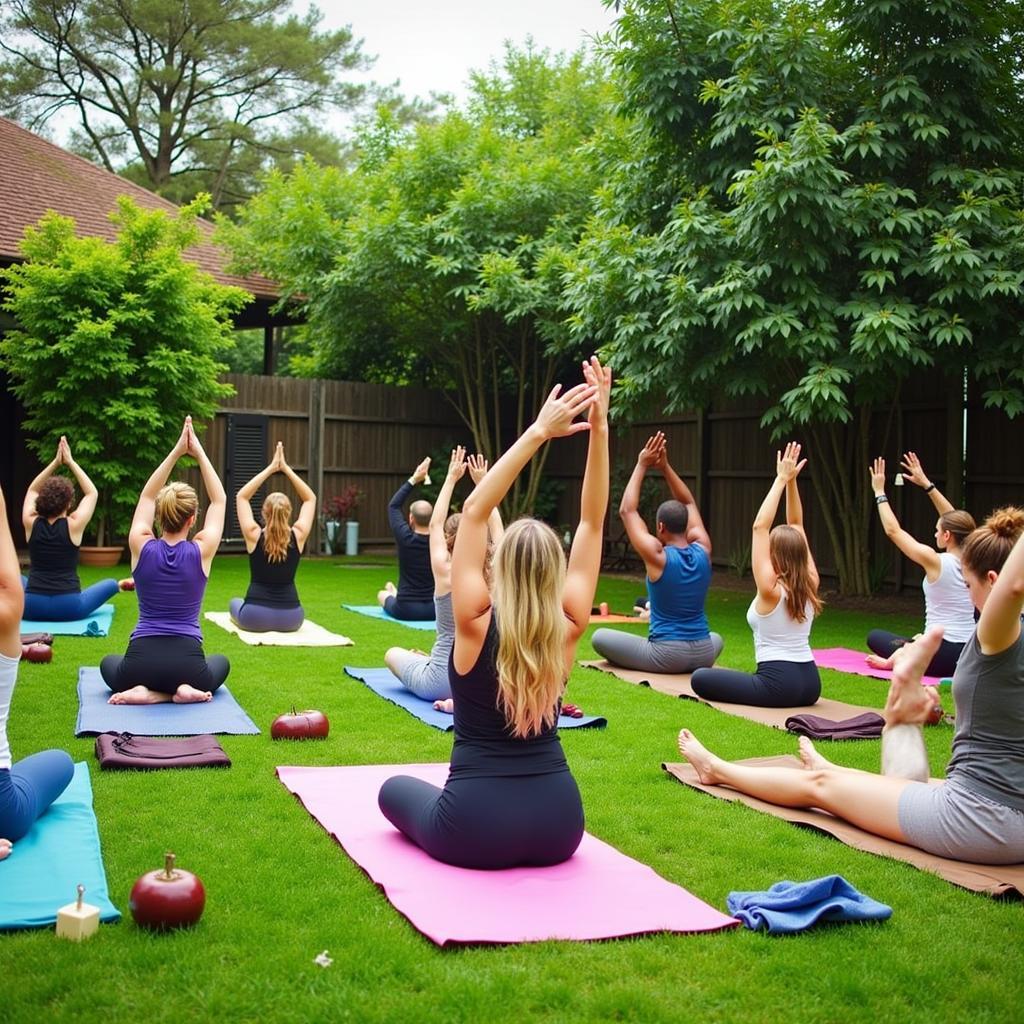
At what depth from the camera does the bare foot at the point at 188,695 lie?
6.75 m

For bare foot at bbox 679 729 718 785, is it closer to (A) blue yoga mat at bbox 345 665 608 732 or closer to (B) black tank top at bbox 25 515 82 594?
(A) blue yoga mat at bbox 345 665 608 732

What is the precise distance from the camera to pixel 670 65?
11.5 meters

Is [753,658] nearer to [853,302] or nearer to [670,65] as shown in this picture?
[853,302]

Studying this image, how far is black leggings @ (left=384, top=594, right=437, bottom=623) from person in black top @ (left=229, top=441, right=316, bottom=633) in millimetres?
1282

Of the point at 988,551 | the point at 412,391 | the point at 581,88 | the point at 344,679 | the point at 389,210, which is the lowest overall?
the point at 344,679

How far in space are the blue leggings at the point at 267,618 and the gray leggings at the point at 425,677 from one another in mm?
2457

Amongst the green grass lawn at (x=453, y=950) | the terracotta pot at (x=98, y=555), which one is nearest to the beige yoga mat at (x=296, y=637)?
the green grass lawn at (x=453, y=950)

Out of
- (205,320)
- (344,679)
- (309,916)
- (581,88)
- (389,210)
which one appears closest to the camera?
(309,916)

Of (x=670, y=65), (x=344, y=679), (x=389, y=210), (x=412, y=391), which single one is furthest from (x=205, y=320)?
(x=344, y=679)

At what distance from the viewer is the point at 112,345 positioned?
13891mm

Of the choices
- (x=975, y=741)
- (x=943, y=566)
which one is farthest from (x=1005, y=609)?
(x=943, y=566)

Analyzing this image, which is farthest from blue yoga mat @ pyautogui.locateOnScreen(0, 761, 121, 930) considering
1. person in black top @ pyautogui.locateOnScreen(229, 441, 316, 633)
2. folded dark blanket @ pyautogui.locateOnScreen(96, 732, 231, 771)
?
person in black top @ pyautogui.locateOnScreen(229, 441, 316, 633)

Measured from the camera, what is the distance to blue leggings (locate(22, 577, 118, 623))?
32.0ft

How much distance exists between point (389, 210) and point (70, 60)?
47.6 ft
